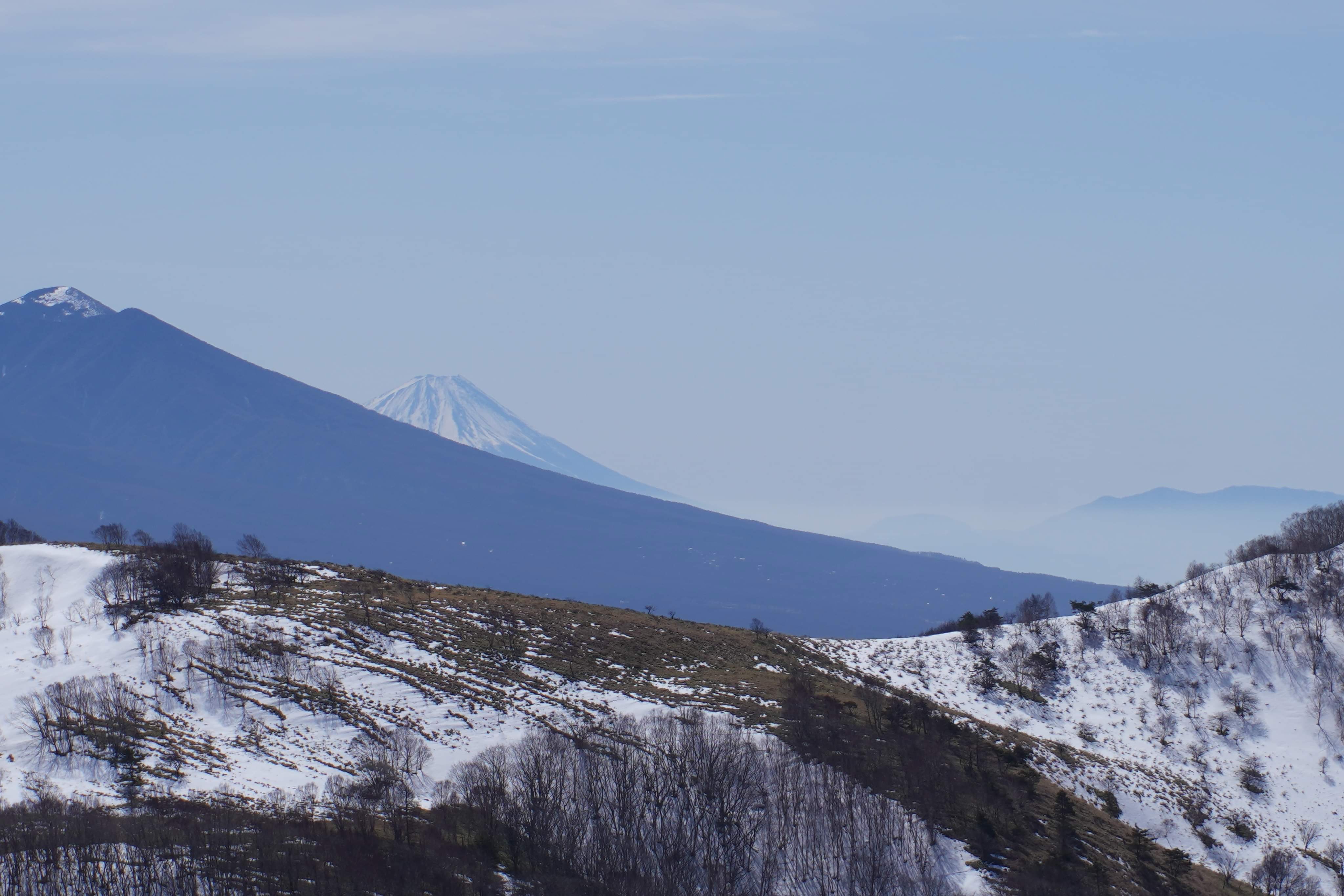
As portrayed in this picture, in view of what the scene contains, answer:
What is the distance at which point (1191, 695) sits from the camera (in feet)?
350

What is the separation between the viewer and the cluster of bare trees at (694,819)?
63.5 metres

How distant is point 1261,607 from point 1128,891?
194 feet

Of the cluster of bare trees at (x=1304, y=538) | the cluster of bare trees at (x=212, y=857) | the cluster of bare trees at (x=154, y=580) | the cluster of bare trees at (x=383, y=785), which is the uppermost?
the cluster of bare trees at (x=1304, y=538)

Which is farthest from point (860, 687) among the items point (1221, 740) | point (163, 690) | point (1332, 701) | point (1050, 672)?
point (163, 690)

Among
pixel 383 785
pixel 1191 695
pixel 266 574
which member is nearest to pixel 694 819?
pixel 383 785

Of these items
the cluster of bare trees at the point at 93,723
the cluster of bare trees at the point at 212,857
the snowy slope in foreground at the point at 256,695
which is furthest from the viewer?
the snowy slope in foreground at the point at 256,695

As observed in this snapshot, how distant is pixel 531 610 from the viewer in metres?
105

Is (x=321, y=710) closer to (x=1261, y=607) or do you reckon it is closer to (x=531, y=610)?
(x=531, y=610)

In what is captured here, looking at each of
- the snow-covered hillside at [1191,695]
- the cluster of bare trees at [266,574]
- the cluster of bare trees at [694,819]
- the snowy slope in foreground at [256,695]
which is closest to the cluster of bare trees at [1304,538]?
the snow-covered hillside at [1191,695]

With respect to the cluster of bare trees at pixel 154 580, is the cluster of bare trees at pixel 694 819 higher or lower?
lower

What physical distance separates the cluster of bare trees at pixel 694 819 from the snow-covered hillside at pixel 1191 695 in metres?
24.8

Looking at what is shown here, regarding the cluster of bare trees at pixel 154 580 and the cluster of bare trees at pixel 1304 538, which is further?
the cluster of bare trees at pixel 1304 538

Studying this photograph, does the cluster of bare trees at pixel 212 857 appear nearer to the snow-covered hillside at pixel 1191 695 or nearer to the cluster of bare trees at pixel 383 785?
the cluster of bare trees at pixel 383 785

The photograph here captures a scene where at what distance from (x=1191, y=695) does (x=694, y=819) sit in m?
61.1
